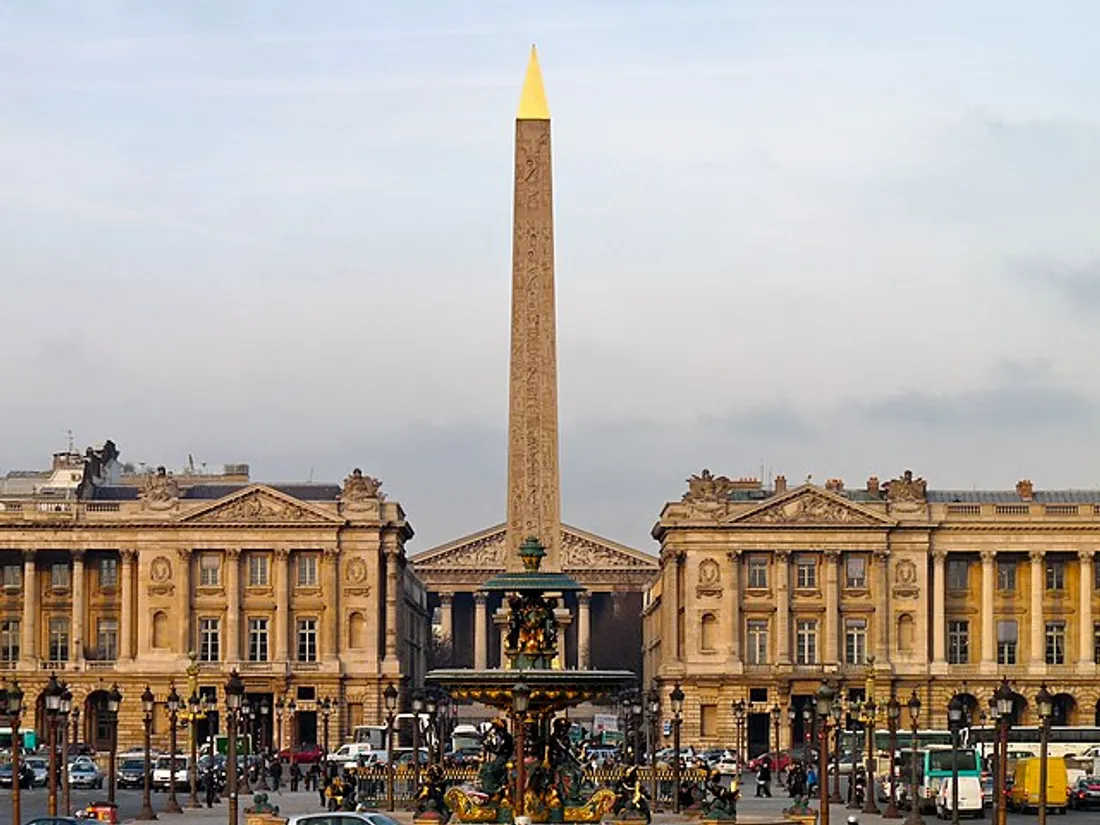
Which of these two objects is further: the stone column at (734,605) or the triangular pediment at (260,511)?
the triangular pediment at (260,511)

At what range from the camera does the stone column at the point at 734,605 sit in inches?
4806

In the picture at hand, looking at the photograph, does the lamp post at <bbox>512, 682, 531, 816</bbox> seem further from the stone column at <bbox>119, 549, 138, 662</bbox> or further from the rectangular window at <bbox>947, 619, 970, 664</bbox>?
the stone column at <bbox>119, 549, 138, 662</bbox>

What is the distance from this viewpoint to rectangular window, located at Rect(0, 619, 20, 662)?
125 m

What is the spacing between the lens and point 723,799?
5338 centimetres

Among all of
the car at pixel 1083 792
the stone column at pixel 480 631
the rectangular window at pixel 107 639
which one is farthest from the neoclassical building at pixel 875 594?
the stone column at pixel 480 631

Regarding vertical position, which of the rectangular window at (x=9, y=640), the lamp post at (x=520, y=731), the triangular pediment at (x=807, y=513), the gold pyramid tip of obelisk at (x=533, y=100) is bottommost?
the lamp post at (x=520, y=731)

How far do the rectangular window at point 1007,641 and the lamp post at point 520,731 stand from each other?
80.3m

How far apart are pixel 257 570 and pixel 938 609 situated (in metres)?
27.2

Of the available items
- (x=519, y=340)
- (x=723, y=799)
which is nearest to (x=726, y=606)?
(x=519, y=340)

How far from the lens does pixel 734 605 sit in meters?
123

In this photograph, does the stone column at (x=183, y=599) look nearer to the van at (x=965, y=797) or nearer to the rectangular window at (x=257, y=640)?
the rectangular window at (x=257, y=640)

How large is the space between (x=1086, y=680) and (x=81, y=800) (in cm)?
5561

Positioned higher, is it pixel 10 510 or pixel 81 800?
pixel 10 510

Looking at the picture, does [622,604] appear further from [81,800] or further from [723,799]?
[723,799]
